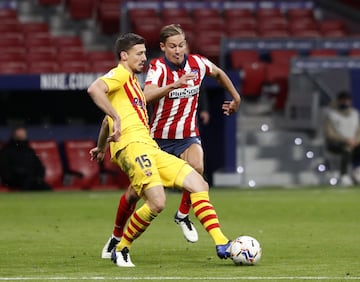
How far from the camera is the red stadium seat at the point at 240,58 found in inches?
982

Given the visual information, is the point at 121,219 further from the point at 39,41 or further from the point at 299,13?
the point at 299,13

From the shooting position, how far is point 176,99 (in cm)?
1250

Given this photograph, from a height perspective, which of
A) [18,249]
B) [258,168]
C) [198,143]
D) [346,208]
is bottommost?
[258,168]

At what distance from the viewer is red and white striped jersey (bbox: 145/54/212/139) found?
12125 millimetres

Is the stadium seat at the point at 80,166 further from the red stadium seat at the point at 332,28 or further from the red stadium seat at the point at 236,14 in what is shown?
the red stadium seat at the point at 332,28

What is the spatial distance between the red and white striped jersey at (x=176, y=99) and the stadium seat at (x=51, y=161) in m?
9.55

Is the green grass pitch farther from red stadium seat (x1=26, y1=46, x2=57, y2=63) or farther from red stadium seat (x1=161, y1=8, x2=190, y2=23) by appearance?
red stadium seat (x1=161, y1=8, x2=190, y2=23)

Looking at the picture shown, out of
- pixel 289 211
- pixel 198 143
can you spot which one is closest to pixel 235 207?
pixel 289 211

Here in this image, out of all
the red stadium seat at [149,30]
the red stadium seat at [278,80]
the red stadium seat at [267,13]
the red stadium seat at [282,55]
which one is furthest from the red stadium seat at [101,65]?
the red stadium seat at [267,13]

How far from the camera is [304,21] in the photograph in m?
28.9

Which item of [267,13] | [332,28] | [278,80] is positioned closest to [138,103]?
[278,80]

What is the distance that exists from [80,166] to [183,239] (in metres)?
9.32

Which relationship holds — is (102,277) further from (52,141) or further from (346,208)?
(52,141)

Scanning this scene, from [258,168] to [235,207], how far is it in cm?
551
